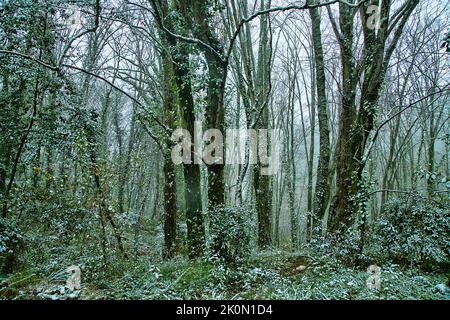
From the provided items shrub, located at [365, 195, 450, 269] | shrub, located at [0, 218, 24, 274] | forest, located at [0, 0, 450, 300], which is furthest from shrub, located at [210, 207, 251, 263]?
shrub, located at [0, 218, 24, 274]

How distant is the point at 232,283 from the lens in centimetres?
525

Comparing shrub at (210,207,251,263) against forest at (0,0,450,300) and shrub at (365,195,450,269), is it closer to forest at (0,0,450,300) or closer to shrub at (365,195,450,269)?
forest at (0,0,450,300)

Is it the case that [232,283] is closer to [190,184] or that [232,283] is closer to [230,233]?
[230,233]

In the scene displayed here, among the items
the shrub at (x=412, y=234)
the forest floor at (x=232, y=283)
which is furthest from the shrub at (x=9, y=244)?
the shrub at (x=412, y=234)

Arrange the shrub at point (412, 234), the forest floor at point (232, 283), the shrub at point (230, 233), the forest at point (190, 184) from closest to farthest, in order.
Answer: the forest floor at point (232, 283) < the forest at point (190, 184) < the shrub at point (230, 233) < the shrub at point (412, 234)

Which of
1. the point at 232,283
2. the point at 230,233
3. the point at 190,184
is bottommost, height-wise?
the point at 232,283

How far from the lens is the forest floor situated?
4344 mm

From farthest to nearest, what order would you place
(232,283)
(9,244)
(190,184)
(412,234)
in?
(190,184) → (412,234) → (9,244) → (232,283)

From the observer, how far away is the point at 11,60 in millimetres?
6094

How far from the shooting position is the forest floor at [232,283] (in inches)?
171

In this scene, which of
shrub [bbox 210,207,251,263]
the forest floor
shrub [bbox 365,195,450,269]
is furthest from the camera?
shrub [bbox 365,195,450,269]

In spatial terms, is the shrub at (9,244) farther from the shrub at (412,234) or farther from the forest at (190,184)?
the shrub at (412,234)

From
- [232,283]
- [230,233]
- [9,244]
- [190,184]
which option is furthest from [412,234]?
[9,244]

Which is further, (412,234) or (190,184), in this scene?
(190,184)
